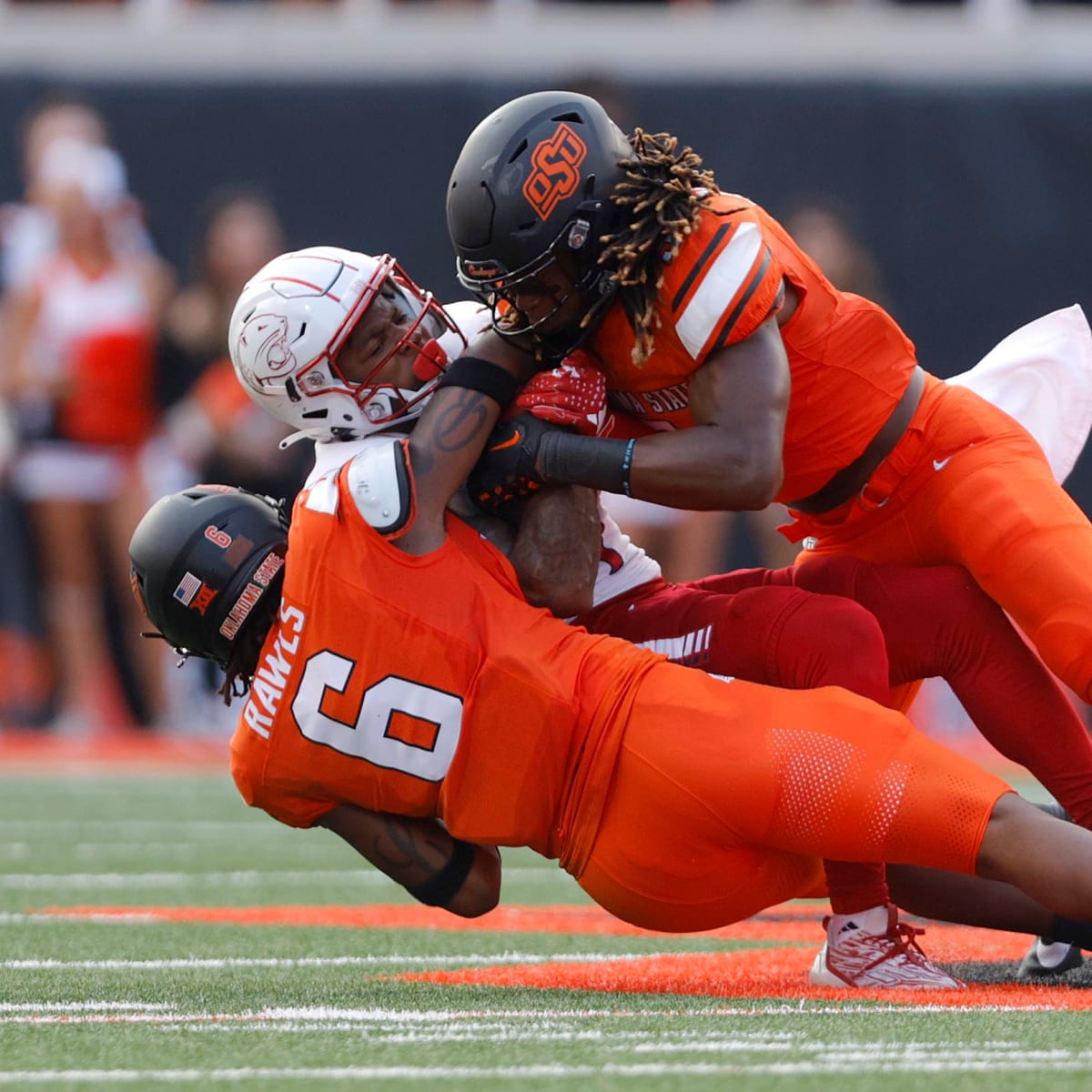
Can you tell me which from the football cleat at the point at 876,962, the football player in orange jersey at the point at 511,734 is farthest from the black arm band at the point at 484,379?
the football cleat at the point at 876,962

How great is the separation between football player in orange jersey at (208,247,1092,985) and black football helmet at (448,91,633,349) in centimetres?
19

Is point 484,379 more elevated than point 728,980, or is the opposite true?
point 484,379

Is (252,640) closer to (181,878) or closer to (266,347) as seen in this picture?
(266,347)

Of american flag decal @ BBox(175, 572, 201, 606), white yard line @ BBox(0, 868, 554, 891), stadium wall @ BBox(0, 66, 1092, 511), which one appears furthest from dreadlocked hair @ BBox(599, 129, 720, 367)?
stadium wall @ BBox(0, 66, 1092, 511)

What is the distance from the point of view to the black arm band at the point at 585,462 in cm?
346

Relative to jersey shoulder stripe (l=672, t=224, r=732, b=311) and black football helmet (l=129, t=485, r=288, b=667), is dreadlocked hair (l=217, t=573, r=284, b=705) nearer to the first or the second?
black football helmet (l=129, t=485, r=288, b=667)

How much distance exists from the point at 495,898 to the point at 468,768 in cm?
34

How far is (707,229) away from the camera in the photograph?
356 centimetres

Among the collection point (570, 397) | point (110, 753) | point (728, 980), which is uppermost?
point (570, 397)

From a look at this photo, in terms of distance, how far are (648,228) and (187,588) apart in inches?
41.0

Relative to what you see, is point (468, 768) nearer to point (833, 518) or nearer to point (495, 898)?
point (495, 898)

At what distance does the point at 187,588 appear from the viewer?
11.7 ft

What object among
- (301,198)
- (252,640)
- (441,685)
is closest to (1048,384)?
(441,685)

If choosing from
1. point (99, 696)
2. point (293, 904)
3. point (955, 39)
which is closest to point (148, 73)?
point (99, 696)
